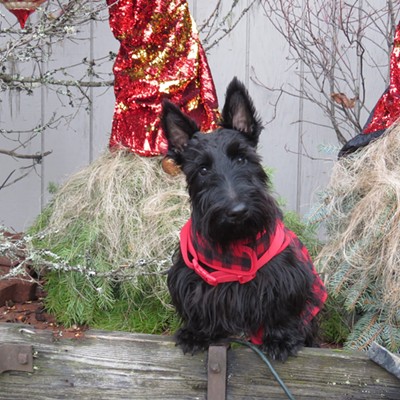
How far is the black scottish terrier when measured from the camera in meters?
1.89

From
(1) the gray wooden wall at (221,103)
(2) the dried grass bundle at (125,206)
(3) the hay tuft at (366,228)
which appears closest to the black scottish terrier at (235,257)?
(3) the hay tuft at (366,228)

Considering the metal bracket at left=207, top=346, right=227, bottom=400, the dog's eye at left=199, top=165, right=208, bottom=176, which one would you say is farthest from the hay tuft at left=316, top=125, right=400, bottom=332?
the dog's eye at left=199, top=165, right=208, bottom=176

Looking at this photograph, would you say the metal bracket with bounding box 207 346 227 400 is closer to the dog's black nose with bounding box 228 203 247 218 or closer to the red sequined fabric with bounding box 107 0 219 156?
the dog's black nose with bounding box 228 203 247 218

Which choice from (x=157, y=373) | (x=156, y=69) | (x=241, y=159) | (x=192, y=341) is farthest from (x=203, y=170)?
(x=156, y=69)

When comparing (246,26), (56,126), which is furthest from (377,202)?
(56,126)

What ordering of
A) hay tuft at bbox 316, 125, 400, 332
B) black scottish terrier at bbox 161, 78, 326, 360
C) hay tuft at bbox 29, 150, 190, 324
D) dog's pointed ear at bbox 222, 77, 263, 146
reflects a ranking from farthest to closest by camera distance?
hay tuft at bbox 29, 150, 190, 324
hay tuft at bbox 316, 125, 400, 332
dog's pointed ear at bbox 222, 77, 263, 146
black scottish terrier at bbox 161, 78, 326, 360

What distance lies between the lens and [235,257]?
1.99 metres

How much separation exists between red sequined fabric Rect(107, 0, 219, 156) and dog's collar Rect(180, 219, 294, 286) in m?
0.94

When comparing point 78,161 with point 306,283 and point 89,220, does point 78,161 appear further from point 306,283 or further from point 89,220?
point 306,283

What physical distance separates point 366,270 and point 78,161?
2.09 metres

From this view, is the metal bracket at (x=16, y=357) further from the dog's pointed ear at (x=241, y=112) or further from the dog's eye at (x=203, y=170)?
the dog's pointed ear at (x=241, y=112)

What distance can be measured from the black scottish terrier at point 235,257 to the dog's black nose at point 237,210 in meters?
0.04

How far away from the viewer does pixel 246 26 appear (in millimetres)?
3650

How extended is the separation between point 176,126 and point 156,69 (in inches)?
36.0
